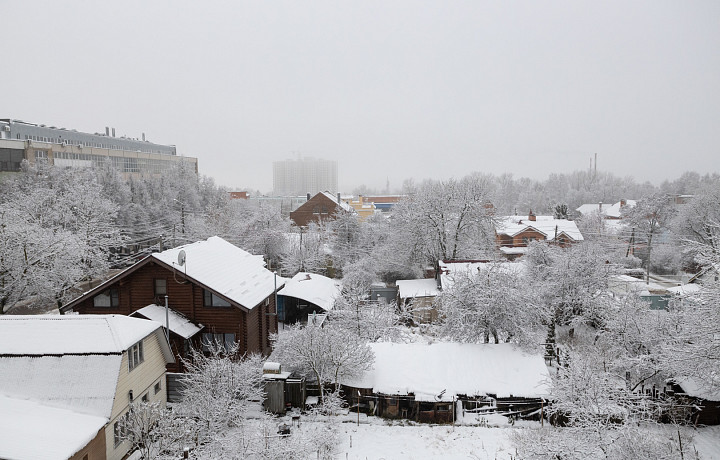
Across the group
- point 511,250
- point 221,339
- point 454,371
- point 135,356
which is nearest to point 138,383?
point 135,356

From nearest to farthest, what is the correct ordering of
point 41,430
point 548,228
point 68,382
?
point 41,430 → point 68,382 → point 548,228

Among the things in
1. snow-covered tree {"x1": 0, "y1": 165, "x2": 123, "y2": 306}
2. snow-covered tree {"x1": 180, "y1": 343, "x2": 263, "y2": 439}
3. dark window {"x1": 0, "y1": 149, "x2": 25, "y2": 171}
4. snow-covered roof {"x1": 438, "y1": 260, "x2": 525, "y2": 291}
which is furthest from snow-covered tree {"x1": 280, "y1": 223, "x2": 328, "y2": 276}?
dark window {"x1": 0, "y1": 149, "x2": 25, "y2": 171}

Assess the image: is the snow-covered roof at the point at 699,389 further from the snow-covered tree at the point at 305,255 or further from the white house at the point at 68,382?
the snow-covered tree at the point at 305,255

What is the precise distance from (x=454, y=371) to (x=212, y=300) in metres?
11.2

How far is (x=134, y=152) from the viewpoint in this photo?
91.0 meters

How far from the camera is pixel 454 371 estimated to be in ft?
57.2

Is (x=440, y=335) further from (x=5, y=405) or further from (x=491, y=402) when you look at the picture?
(x=5, y=405)

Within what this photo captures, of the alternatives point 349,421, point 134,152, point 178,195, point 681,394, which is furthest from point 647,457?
point 134,152

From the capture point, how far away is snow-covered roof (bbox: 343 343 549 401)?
16.5 meters

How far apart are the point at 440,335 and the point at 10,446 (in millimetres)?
17585

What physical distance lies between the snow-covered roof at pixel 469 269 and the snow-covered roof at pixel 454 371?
4480 millimetres

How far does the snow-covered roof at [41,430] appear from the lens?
31.6 feet

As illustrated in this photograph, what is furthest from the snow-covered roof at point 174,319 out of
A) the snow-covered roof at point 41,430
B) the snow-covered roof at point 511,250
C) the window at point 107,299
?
the snow-covered roof at point 511,250

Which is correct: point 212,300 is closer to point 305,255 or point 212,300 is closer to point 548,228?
point 305,255
